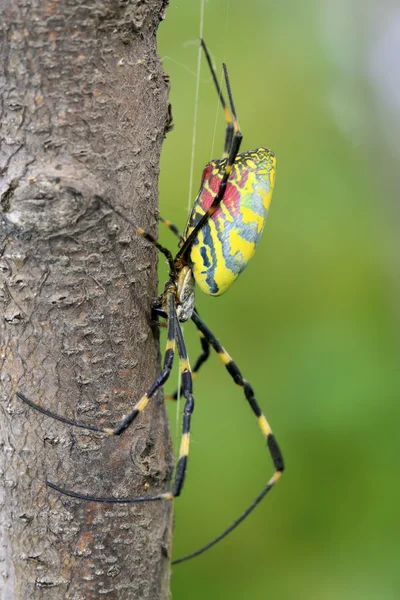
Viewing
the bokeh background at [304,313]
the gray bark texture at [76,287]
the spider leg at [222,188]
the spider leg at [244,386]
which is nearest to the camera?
the gray bark texture at [76,287]

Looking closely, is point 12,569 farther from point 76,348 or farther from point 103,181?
point 103,181

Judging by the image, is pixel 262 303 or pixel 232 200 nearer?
pixel 232 200

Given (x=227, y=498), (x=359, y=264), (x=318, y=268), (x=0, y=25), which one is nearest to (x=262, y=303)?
(x=318, y=268)

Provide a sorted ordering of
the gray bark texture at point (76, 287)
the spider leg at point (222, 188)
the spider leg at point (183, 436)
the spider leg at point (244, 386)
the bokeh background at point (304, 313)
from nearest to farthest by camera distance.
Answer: the gray bark texture at point (76, 287) → the spider leg at point (183, 436) → the spider leg at point (222, 188) → the spider leg at point (244, 386) → the bokeh background at point (304, 313)

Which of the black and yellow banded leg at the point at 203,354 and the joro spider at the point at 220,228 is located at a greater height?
the joro spider at the point at 220,228

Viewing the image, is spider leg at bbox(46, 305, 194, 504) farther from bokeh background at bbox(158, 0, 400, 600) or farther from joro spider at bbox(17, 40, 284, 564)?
bokeh background at bbox(158, 0, 400, 600)

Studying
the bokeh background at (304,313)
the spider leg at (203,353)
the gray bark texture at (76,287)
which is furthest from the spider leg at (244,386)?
the gray bark texture at (76,287)

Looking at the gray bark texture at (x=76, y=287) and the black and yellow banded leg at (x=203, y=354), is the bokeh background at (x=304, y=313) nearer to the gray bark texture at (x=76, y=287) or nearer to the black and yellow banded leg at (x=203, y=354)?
the black and yellow banded leg at (x=203, y=354)

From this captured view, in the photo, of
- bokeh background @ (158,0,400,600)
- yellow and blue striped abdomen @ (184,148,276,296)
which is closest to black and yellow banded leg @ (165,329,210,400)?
yellow and blue striped abdomen @ (184,148,276,296)
